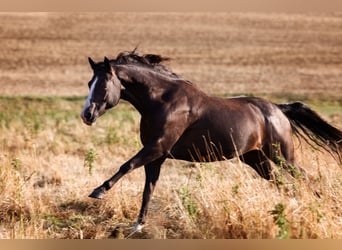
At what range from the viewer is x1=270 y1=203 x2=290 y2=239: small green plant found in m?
4.92

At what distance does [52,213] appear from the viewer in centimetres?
605

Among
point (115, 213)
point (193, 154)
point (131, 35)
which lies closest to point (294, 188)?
point (193, 154)

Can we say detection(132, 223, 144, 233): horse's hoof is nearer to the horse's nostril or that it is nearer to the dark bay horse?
the dark bay horse

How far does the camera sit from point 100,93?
5.35 m

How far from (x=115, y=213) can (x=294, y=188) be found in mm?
1561

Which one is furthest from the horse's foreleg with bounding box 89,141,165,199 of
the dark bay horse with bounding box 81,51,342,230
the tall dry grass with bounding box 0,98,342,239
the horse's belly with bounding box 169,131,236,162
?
the tall dry grass with bounding box 0,98,342,239

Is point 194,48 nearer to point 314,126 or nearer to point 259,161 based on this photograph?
point 314,126

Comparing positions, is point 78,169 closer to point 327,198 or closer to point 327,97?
A: point 327,198

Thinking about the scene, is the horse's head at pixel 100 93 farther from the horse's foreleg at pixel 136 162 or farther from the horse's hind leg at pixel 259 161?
the horse's hind leg at pixel 259 161

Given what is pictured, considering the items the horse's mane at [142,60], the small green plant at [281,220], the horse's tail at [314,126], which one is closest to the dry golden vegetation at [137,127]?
the small green plant at [281,220]

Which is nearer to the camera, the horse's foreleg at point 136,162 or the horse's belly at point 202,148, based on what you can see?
the horse's foreleg at point 136,162

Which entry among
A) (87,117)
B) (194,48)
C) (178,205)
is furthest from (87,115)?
(194,48)

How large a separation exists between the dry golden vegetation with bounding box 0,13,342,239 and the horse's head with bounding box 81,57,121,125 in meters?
0.95

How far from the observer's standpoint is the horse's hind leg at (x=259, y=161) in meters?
6.21
